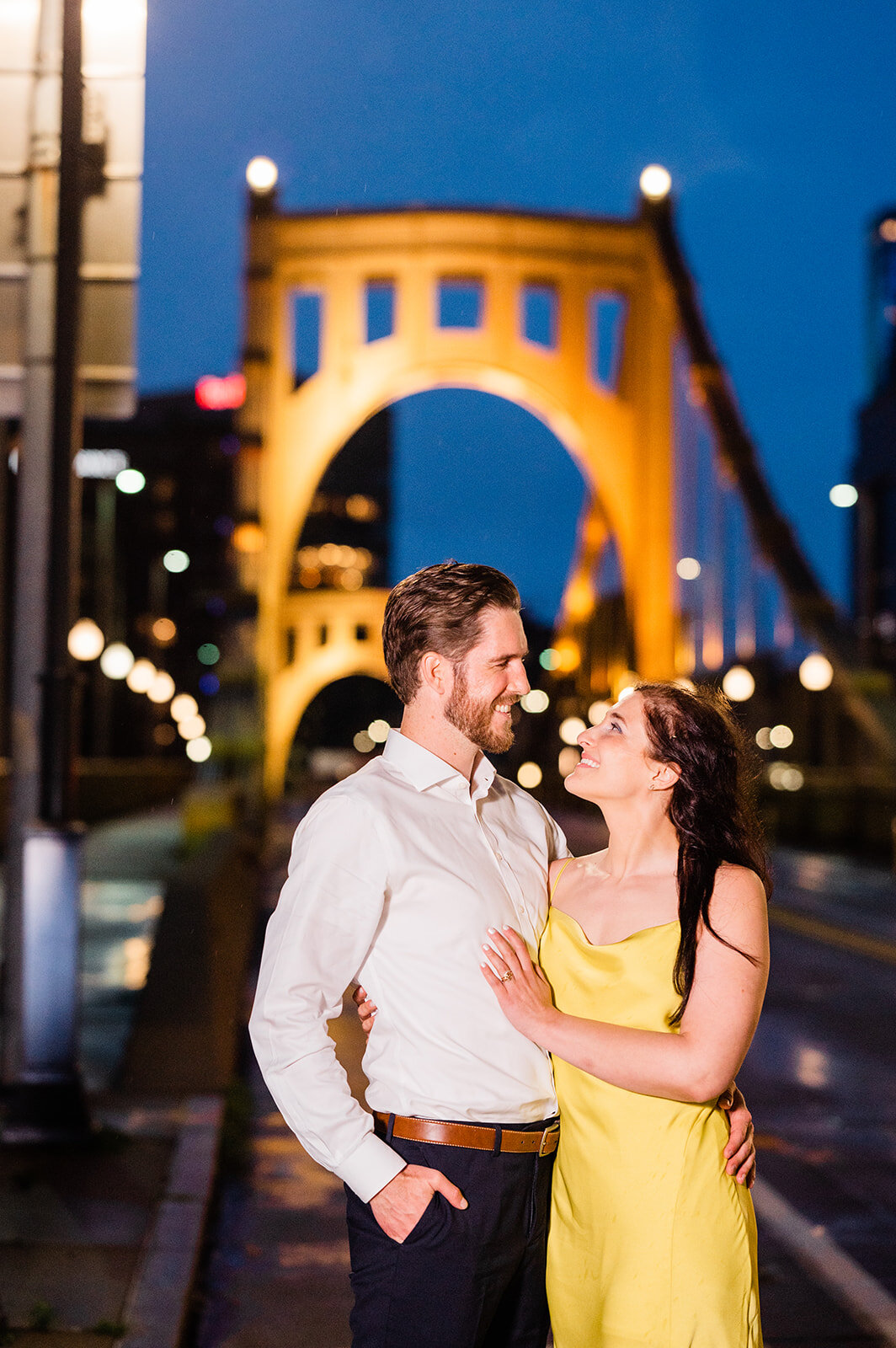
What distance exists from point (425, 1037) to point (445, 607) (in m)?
0.70

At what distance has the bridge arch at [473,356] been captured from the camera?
35.0 m

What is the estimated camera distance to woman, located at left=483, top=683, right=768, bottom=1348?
7.20ft

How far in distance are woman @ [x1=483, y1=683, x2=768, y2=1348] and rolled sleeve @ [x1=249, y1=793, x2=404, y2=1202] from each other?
8.9 inches

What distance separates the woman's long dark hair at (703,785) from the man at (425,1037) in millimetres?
286

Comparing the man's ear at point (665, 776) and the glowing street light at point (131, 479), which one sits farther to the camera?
the glowing street light at point (131, 479)

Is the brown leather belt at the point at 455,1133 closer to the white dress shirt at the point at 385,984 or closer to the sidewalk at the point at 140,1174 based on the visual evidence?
the white dress shirt at the point at 385,984

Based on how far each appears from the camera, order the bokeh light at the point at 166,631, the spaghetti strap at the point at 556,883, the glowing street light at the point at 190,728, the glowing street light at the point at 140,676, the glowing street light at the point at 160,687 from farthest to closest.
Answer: the glowing street light at the point at 190,728, the bokeh light at the point at 166,631, the glowing street light at the point at 160,687, the glowing street light at the point at 140,676, the spaghetti strap at the point at 556,883

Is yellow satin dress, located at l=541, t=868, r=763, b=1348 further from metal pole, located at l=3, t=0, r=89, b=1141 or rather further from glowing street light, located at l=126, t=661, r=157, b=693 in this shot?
glowing street light, located at l=126, t=661, r=157, b=693

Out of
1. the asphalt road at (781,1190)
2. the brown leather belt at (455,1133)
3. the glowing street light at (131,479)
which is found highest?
the glowing street light at (131,479)

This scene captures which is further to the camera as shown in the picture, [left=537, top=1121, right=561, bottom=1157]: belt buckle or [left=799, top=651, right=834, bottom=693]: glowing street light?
[left=799, top=651, right=834, bottom=693]: glowing street light

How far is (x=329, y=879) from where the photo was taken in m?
2.22

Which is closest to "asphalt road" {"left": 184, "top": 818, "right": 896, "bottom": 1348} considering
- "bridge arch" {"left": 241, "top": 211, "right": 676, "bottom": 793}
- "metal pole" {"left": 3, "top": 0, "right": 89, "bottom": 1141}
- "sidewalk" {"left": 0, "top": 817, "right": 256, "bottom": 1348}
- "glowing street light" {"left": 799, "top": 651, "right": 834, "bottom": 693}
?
"sidewalk" {"left": 0, "top": 817, "right": 256, "bottom": 1348}

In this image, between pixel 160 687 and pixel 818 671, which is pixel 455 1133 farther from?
pixel 160 687

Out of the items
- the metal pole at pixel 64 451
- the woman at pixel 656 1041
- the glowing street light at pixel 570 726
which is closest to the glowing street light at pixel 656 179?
the glowing street light at pixel 570 726
